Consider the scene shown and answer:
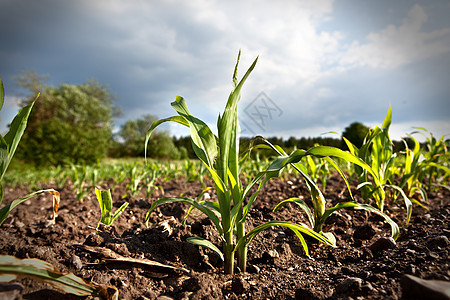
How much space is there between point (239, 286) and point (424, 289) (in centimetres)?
65

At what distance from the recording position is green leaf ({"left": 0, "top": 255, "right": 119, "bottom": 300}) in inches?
33.6

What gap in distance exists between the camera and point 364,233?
5.65 feet

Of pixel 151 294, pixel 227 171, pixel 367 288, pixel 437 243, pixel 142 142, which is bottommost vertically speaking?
pixel 151 294

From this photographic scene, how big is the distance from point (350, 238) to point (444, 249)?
0.61 metres

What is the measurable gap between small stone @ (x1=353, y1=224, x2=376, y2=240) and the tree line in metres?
0.87

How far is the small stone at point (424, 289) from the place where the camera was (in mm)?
731

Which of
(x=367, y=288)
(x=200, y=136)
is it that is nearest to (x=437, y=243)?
(x=367, y=288)

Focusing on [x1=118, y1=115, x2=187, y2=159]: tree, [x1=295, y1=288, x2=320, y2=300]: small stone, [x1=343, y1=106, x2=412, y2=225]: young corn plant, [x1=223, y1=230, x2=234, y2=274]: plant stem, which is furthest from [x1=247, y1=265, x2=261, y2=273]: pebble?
[x1=118, y1=115, x2=187, y2=159]: tree

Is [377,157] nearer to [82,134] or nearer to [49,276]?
[49,276]

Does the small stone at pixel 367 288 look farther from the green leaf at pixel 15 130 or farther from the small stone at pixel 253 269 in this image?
the green leaf at pixel 15 130

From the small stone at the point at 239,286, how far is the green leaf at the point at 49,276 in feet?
1.56

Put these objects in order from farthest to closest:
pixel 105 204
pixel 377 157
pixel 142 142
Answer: pixel 142 142 → pixel 377 157 → pixel 105 204

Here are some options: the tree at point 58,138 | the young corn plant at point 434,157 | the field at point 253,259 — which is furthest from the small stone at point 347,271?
the tree at point 58,138

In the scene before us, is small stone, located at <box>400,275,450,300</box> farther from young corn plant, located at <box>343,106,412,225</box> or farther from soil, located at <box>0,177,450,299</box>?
young corn plant, located at <box>343,106,412,225</box>
